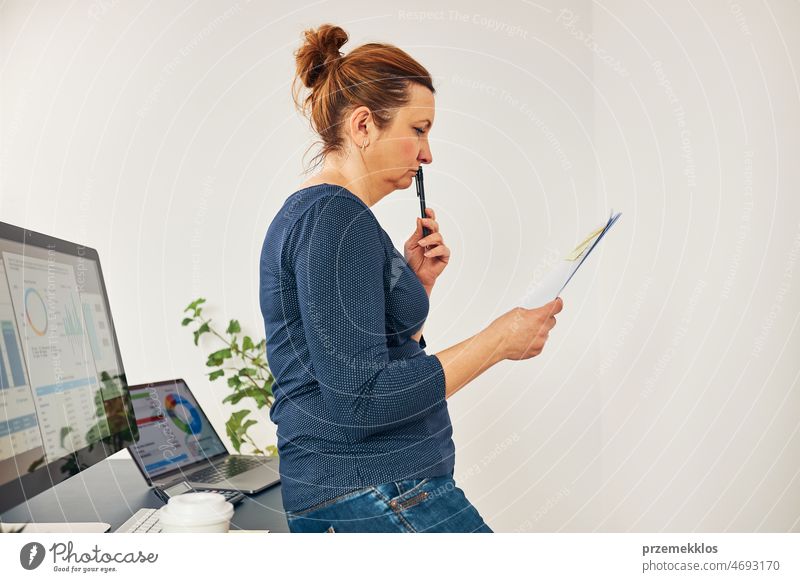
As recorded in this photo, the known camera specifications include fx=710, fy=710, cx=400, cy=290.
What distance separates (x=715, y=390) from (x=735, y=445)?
0.08 m

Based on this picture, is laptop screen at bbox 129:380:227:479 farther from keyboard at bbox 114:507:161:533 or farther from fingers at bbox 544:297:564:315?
fingers at bbox 544:297:564:315

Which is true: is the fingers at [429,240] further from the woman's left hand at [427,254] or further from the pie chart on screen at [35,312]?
the pie chart on screen at [35,312]

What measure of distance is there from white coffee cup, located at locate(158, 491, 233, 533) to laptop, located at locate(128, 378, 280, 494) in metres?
0.30

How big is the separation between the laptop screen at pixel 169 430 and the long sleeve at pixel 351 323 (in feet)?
1.33

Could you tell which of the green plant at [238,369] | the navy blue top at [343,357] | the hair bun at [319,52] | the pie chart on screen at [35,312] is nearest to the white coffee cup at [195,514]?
the navy blue top at [343,357]

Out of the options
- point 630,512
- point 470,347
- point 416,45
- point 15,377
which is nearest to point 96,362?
point 15,377

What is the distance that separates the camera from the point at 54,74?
4.17 feet

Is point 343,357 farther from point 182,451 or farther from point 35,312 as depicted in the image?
point 182,451

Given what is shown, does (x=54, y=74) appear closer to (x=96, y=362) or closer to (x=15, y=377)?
(x=96, y=362)

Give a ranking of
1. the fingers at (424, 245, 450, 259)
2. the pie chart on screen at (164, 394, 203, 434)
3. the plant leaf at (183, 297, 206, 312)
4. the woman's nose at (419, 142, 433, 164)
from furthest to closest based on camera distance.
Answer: the plant leaf at (183, 297, 206, 312)
the pie chart on screen at (164, 394, 203, 434)
the fingers at (424, 245, 450, 259)
the woman's nose at (419, 142, 433, 164)

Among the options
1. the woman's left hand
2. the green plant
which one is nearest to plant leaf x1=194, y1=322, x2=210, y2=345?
the green plant

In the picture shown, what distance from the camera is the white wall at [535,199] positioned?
0.93 metres

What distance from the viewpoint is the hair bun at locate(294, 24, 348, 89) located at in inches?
32.4

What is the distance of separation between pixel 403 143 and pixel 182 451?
1.80ft
